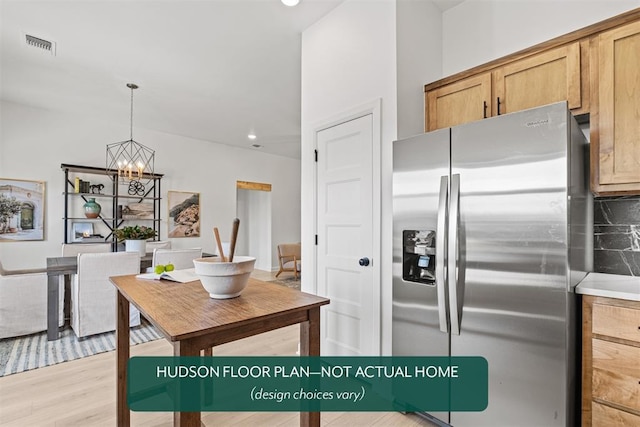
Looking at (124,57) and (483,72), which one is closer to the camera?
(483,72)

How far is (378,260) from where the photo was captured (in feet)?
7.34

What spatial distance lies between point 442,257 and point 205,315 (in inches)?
49.2

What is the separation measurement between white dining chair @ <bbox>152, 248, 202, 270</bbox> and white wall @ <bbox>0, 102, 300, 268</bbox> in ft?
8.15

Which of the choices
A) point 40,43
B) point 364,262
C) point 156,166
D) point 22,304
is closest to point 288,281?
point 156,166

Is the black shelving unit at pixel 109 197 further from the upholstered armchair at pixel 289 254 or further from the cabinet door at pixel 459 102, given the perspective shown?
the cabinet door at pixel 459 102

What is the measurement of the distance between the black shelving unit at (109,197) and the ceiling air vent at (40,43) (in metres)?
1.89

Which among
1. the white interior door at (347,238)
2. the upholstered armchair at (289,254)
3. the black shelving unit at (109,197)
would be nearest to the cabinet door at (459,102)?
the white interior door at (347,238)

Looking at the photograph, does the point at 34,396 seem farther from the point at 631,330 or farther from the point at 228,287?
the point at 631,330

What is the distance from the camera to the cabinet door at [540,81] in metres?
1.75

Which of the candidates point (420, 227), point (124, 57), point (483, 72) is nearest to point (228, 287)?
point (420, 227)

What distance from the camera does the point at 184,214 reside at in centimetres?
627

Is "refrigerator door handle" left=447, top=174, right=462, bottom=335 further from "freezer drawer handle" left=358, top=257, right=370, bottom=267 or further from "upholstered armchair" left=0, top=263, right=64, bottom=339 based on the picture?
"upholstered armchair" left=0, top=263, right=64, bottom=339

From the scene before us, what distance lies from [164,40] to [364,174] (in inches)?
91.1

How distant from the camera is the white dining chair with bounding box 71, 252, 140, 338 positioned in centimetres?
323
